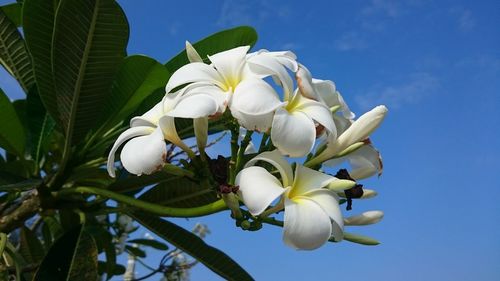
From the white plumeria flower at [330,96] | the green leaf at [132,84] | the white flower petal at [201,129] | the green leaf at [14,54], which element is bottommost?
the white flower petal at [201,129]

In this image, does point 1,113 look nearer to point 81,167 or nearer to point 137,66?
point 81,167

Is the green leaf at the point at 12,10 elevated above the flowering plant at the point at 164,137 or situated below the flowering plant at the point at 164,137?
above

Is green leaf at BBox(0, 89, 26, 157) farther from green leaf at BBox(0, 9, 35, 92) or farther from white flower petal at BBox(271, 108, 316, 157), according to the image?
white flower petal at BBox(271, 108, 316, 157)

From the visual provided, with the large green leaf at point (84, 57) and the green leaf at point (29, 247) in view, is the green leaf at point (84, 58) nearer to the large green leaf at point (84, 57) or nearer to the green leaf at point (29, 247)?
the large green leaf at point (84, 57)

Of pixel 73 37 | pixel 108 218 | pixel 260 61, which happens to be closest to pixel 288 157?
pixel 260 61

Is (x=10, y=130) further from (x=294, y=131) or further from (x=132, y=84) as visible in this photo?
(x=294, y=131)

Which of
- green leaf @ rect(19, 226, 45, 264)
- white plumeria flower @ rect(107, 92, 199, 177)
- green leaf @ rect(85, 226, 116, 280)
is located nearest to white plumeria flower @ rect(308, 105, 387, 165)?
white plumeria flower @ rect(107, 92, 199, 177)

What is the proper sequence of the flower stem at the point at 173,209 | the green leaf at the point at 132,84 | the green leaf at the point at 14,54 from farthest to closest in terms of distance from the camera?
the green leaf at the point at 14,54 → the green leaf at the point at 132,84 → the flower stem at the point at 173,209

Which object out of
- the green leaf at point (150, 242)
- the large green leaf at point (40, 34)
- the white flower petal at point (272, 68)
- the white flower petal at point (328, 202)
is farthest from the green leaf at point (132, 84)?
the green leaf at point (150, 242)
